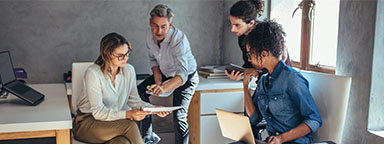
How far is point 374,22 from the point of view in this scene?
1.87m

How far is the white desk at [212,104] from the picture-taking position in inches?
123

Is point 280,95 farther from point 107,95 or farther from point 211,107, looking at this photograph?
point 211,107

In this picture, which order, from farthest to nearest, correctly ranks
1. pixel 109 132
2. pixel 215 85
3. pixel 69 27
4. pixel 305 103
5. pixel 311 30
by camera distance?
1. pixel 69 27
2. pixel 215 85
3. pixel 311 30
4. pixel 109 132
5. pixel 305 103

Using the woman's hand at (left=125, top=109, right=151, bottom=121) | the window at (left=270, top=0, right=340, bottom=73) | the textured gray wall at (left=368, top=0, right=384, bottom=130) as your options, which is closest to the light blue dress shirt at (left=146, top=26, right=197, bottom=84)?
the woman's hand at (left=125, top=109, right=151, bottom=121)

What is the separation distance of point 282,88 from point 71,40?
8.12 feet

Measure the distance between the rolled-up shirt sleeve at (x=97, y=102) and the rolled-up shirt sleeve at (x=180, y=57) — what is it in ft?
2.41

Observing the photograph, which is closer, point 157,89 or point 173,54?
point 157,89

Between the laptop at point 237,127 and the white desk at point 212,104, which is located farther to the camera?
the white desk at point 212,104

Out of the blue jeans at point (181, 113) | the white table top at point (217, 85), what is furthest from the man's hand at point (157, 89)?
the white table top at point (217, 85)

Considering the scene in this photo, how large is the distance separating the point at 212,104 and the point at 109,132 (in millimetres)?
1193

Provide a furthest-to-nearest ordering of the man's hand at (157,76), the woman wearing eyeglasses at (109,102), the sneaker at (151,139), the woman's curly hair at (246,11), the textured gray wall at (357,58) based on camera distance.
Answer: the man's hand at (157,76) → the sneaker at (151,139) → the woman's curly hair at (246,11) → the woman wearing eyeglasses at (109,102) → the textured gray wall at (357,58)

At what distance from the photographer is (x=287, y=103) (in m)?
1.93

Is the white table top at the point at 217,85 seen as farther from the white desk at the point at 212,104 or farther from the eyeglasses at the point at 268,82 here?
the eyeglasses at the point at 268,82

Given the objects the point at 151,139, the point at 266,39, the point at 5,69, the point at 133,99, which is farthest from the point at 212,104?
the point at 5,69
